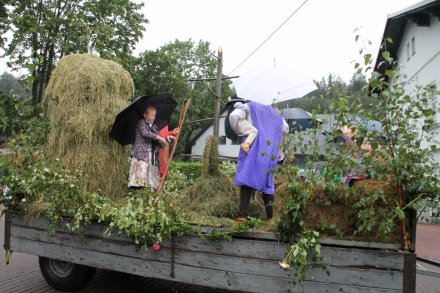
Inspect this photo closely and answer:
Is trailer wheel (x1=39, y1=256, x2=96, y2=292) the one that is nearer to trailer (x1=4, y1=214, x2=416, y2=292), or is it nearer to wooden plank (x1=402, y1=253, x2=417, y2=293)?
trailer (x1=4, y1=214, x2=416, y2=292)

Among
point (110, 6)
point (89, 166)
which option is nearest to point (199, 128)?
point (110, 6)

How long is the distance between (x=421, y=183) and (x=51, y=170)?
321 centimetres

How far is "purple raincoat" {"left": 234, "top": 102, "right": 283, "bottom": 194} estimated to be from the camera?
4.50 metres

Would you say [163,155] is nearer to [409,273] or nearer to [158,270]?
[158,270]

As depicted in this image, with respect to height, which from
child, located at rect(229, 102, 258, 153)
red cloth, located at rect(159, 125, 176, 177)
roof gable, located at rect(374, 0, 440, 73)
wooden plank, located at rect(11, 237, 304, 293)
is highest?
roof gable, located at rect(374, 0, 440, 73)

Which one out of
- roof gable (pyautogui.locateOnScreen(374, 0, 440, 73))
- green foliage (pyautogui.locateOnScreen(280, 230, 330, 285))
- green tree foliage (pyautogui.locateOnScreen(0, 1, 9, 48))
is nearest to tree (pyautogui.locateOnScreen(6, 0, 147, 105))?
green tree foliage (pyautogui.locateOnScreen(0, 1, 9, 48))

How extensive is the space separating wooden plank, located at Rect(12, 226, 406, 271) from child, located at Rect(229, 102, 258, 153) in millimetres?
1246

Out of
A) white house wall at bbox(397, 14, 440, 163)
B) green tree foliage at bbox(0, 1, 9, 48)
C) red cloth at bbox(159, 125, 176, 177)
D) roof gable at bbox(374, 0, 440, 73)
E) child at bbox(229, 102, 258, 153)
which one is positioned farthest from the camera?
green tree foliage at bbox(0, 1, 9, 48)

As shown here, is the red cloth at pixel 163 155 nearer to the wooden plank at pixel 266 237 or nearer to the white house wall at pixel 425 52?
the wooden plank at pixel 266 237

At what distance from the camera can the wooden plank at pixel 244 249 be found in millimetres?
3193

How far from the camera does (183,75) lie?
42250mm

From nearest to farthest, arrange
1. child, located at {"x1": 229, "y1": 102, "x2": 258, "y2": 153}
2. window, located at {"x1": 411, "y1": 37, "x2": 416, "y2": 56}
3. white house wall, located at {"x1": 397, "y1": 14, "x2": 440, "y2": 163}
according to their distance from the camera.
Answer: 1. child, located at {"x1": 229, "y1": 102, "x2": 258, "y2": 153}
2. white house wall, located at {"x1": 397, "y1": 14, "x2": 440, "y2": 163}
3. window, located at {"x1": 411, "y1": 37, "x2": 416, "y2": 56}

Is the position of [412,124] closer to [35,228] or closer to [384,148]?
[384,148]

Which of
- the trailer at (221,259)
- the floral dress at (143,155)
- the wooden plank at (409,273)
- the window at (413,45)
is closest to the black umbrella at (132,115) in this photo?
the floral dress at (143,155)
